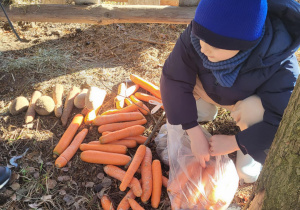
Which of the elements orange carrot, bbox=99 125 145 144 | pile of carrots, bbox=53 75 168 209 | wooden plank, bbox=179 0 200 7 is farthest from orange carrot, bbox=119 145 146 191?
wooden plank, bbox=179 0 200 7

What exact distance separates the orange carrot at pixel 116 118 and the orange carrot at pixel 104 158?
34 centimetres

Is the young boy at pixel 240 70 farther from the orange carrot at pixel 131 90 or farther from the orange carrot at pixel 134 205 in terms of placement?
the orange carrot at pixel 131 90

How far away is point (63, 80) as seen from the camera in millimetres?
2982

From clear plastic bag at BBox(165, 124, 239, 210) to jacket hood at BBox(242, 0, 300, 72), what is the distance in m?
0.73

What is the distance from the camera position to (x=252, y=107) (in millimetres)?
1760

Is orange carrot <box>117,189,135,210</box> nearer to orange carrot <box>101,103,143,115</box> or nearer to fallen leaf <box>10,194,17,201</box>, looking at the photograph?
fallen leaf <box>10,194,17,201</box>

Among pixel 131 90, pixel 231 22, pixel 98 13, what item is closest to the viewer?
pixel 231 22

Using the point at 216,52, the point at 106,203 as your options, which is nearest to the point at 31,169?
the point at 106,203

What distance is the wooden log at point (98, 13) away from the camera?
327cm

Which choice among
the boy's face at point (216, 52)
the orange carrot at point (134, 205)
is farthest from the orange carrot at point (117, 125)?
the boy's face at point (216, 52)

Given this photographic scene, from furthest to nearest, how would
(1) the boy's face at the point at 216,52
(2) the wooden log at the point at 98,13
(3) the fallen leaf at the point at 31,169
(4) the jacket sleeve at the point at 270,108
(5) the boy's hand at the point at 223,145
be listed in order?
(2) the wooden log at the point at 98,13 → (3) the fallen leaf at the point at 31,169 → (5) the boy's hand at the point at 223,145 → (4) the jacket sleeve at the point at 270,108 → (1) the boy's face at the point at 216,52

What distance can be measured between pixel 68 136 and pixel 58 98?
46cm

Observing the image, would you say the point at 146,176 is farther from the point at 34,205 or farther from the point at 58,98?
the point at 58,98

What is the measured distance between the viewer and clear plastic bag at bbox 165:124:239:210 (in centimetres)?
184
